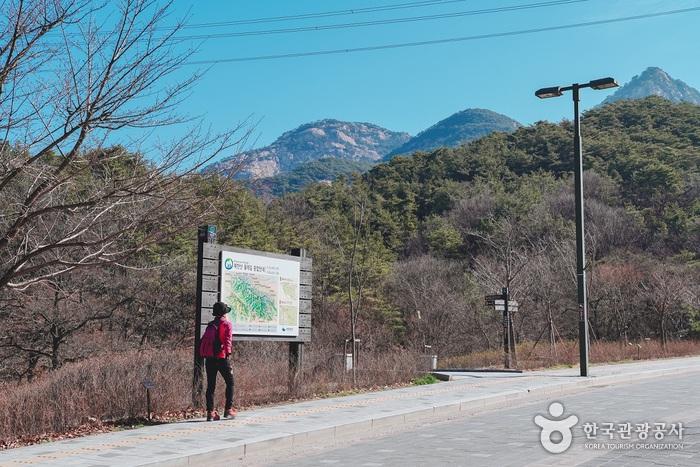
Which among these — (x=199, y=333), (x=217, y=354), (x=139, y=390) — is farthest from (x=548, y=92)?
(x=139, y=390)

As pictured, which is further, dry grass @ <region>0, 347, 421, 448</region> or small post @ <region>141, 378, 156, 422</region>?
small post @ <region>141, 378, 156, 422</region>

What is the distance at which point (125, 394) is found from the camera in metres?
11.8

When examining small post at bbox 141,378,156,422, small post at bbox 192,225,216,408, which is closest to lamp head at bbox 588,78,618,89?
small post at bbox 192,225,216,408

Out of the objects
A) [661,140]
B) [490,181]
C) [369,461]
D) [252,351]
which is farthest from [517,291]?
[661,140]

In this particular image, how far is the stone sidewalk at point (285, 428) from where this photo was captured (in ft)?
28.4

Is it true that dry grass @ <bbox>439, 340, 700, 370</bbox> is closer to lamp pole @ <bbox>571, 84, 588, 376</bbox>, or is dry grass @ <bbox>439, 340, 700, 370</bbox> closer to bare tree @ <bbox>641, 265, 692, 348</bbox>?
lamp pole @ <bbox>571, 84, 588, 376</bbox>

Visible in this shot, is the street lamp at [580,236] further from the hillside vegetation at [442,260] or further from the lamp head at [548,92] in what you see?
the hillside vegetation at [442,260]

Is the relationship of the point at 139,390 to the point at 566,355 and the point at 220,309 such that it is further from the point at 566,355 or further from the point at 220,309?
the point at 566,355

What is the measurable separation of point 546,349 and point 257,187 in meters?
18.2

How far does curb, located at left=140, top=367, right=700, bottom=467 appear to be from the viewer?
8939mm

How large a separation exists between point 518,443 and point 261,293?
6.90 metres

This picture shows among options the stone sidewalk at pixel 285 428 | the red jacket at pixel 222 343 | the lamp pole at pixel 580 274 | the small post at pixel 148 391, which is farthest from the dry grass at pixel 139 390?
the lamp pole at pixel 580 274

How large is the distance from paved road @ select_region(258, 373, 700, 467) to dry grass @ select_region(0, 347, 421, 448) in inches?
137

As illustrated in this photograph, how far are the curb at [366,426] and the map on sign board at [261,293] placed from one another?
3970 millimetres
